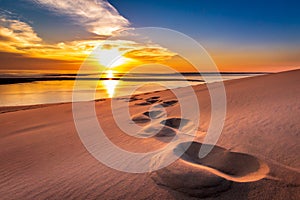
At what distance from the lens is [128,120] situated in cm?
525

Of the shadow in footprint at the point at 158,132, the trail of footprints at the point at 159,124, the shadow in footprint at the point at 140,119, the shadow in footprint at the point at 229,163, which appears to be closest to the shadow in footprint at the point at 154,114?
the trail of footprints at the point at 159,124

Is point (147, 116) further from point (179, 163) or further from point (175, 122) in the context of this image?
point (179, 163)

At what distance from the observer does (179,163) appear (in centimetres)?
244

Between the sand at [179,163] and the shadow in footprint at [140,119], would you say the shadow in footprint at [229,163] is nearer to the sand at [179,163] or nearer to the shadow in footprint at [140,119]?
the sand at [179,163]

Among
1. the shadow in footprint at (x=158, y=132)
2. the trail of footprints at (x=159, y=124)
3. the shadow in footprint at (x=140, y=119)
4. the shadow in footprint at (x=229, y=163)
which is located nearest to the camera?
the shadow in footprint at (x=229, y=163)

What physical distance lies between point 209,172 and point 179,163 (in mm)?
374

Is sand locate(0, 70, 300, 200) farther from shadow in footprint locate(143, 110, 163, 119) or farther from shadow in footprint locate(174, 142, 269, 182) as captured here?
shadow in footprint locate(143, 110, 163, 119)

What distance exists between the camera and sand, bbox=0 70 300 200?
204cm

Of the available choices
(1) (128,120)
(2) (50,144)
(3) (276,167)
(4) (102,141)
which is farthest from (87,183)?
(1) (128,120)

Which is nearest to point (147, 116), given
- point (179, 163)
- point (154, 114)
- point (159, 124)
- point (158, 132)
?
point (154, 114)

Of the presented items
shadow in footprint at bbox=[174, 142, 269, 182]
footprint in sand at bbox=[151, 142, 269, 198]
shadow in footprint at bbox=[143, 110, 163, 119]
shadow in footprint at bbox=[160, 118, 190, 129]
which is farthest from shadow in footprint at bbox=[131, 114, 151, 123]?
footprint in sand at bbox=[151, 142, 269, 198]

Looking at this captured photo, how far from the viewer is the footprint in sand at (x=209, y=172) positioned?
2.02 meters

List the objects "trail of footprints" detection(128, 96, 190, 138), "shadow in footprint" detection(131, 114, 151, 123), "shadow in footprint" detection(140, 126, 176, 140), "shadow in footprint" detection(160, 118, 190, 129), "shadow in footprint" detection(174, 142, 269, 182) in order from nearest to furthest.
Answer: "shadow in footprint" detection(174, 142, 269, 182), "shadow in footprint" detection(140, 126, 176, 140), "trail of footprints" detection(128, 96, 190, 138), "shadow in footprint" detection(160, 118, 190, 129), "shadow in footprint" detection(131, 114, 151, 123)

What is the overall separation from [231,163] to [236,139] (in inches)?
30.3
